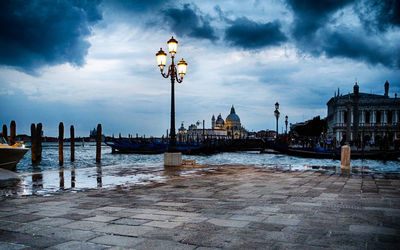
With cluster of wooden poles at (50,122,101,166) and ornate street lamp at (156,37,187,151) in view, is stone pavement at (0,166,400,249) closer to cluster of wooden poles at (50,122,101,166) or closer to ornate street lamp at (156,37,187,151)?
ornate street lamp at (156,37,187,151)

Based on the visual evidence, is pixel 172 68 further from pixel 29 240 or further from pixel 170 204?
pixel 29 240

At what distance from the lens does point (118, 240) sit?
3551 millimetres

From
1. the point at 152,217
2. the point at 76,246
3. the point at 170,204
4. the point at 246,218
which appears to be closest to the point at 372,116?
the point at 170,204

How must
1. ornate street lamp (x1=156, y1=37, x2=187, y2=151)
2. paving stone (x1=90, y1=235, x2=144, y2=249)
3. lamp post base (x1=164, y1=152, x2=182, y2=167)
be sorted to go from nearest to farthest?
paving stone (x1=90, y1=235, x2=144, y2=249) < ornate street lamp (x1=156, y1=37, x2=187, y2=151) < lamp post base (x1=164, y1=152, x2=182, y2=167)

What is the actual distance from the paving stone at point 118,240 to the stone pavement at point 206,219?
0.01 metres

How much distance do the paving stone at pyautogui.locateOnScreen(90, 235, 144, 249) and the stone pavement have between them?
0.01 m

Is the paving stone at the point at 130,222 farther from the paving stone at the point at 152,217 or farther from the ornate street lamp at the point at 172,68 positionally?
the ornate street lamp at the point at 172,68

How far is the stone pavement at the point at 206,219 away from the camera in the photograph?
136 inches

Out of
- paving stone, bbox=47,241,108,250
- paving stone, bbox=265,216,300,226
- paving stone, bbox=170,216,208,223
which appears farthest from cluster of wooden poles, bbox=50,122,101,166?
paving stone, bbox=265,216,300,226

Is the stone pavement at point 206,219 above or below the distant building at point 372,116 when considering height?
below

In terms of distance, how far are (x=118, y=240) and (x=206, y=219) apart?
1345 millimetres

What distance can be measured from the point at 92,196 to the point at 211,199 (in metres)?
2.51

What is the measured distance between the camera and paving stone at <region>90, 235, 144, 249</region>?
3.41 m

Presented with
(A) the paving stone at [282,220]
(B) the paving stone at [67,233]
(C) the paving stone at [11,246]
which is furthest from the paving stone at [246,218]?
(C) the paving stone at [11,246]
